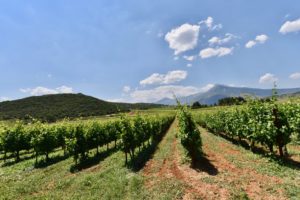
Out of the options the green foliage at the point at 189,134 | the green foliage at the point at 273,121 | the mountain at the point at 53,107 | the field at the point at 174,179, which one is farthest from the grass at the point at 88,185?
the mountain at the point at 53,107

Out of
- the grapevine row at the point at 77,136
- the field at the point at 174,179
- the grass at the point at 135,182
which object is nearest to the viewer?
the field at the point at 174,179

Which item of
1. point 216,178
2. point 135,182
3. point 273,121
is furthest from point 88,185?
point 273,121

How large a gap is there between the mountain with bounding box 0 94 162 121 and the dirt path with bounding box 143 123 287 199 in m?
94.6

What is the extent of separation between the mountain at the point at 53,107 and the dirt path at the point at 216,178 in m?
94.6

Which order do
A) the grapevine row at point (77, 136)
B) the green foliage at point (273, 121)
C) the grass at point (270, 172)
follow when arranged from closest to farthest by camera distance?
1. the grass at point (270, 172)
2. the green foliage at point (273, 121)
3. the grapevine row at point (77, 136)

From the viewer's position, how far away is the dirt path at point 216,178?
1342cm

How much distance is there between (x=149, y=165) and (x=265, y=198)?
11.1m

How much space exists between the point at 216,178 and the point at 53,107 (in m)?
139

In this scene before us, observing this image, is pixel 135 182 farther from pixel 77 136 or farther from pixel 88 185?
pixel 77 136

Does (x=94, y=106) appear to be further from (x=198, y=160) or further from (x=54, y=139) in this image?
(x=198, y=160)

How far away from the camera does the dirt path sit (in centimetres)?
1342

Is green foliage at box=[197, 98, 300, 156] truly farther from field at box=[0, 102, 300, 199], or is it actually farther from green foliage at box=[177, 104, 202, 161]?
green foliage at box=[177, 104, 202, 161]

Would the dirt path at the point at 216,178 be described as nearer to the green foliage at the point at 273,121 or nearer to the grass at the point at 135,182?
the grass at the point at 135,182

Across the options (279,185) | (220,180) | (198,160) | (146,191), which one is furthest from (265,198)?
(198,160)
